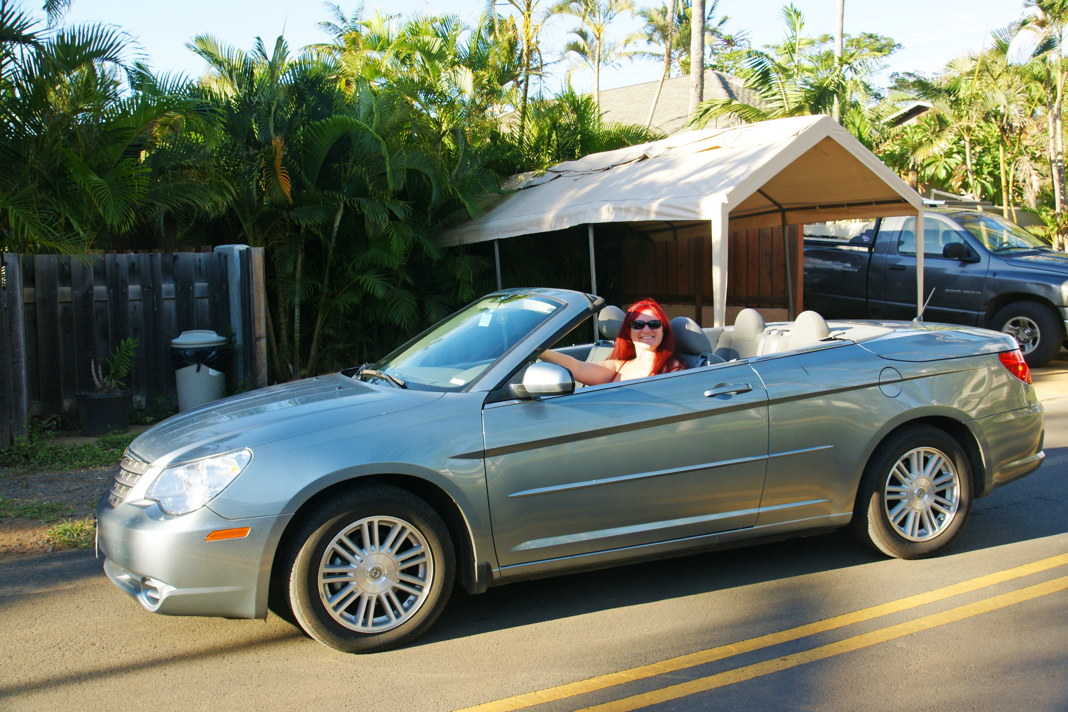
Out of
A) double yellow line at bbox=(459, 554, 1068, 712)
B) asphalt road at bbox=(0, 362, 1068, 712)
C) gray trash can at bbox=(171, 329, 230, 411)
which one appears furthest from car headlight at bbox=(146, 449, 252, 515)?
Answer: gray trash can at bbox=(171, 329, 230, 411)

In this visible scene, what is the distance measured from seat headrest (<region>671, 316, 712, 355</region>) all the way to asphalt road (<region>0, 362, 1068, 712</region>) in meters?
1.17

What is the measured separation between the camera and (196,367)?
31.4 ft

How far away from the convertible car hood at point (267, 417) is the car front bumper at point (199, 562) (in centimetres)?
31

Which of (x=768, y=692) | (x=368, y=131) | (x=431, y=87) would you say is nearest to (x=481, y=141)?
(x=431, y=87)

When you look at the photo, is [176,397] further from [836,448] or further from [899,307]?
[899,307]

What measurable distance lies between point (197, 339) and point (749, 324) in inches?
240

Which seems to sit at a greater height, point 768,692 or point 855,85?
point 855,85

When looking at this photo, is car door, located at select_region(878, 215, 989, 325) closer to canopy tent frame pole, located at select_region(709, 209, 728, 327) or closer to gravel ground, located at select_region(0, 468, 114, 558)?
canopy tent frame pole, located at select_region(709, 209, 728, 327)

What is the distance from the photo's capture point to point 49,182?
893 centimetres

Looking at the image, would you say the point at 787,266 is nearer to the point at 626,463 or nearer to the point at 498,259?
the point at 498,259

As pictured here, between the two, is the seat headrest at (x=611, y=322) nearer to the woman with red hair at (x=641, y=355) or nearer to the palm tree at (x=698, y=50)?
the woman with red hair at (x=641, y=355)

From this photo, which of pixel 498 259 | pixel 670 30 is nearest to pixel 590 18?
pixel 670 30

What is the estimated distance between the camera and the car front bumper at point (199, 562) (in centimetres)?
379

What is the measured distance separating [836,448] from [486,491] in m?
1.88
